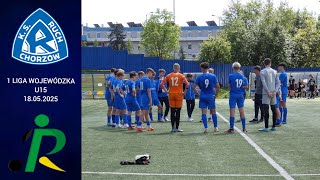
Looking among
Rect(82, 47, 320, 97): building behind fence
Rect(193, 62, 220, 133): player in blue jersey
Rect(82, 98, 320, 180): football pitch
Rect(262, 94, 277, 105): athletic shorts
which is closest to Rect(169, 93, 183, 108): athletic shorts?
Rect(193, 62, 220, 133): player in blue jersey

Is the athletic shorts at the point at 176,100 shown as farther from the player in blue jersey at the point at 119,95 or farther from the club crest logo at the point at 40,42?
the club crest logo at the point at 40,42

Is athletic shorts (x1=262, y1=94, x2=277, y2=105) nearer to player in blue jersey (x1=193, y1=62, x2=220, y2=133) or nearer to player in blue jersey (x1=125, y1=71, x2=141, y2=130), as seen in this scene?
player in blue jersey (x1=193, y1=62, x2=220, y2=133)

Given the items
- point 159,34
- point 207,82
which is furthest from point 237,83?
point 159,34

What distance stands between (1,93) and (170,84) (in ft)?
37.1

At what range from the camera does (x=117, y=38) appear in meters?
144

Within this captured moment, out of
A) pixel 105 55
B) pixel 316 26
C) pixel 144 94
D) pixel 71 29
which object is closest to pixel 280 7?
pixel 316 26

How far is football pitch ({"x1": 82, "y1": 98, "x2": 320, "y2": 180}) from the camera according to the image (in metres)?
8.34

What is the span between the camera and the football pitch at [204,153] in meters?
8.34

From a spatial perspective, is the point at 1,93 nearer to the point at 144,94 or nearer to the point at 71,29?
the point at 71,29

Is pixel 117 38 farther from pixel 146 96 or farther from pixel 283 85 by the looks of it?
pixel 146 96

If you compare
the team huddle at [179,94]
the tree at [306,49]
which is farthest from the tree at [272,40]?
the team huddle at [179,94]

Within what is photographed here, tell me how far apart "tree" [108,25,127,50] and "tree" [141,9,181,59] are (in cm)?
4680

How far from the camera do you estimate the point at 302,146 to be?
38.4 ft

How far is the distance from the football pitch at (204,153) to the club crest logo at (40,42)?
177 inches
